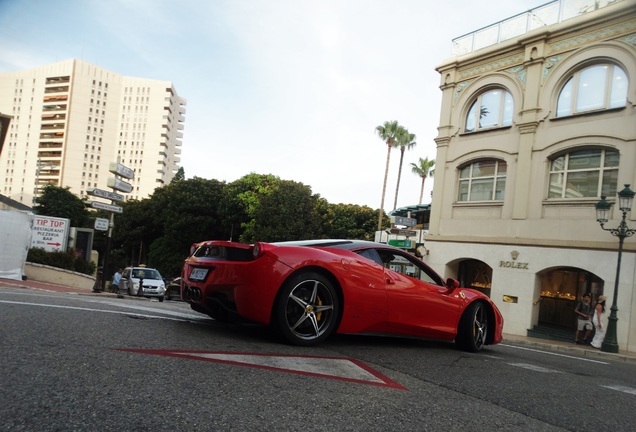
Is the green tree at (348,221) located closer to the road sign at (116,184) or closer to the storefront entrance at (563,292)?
the storefront entrance at (563,292)

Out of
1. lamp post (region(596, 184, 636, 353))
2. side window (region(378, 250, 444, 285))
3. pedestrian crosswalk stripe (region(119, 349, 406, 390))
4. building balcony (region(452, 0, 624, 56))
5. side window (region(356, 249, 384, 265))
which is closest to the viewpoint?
pedestrian crosswalk stripe (region(119, 349, 406, 390))

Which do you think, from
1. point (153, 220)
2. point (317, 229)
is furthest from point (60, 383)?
point (153, 220)

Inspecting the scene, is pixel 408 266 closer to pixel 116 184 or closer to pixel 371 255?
pixel 371 255

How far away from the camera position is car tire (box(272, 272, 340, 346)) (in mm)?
4746

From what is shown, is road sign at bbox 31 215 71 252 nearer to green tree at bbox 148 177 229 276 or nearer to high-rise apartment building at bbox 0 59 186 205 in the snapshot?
green tree at bbox 148 177 229 276

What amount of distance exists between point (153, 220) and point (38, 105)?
9249 cm

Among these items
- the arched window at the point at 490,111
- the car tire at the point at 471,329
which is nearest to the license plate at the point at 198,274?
the car tire at the point at 471,329

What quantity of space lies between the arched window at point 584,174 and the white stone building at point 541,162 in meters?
0.04

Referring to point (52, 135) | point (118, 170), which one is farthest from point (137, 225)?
point (52, 135)

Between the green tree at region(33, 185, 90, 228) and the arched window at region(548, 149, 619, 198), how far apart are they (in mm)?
57219

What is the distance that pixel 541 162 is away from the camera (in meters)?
19.5

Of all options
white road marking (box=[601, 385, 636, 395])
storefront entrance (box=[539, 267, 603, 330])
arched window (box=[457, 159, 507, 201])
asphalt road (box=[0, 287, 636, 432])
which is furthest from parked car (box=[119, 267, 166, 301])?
white road marking (box=[601, 385, 636, 395])

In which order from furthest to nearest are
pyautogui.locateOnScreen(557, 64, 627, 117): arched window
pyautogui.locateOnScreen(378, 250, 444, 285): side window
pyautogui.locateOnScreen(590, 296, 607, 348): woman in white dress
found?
pyautogui.locateOnScreen(557, 64, 627, 117): arched window
pyautogui.locateOnScreen(590, 296, 607, 348): woman in white dress
pyautogui.locateOnScreen(378, 250, 444, 285): side window

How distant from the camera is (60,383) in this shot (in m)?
2.57
